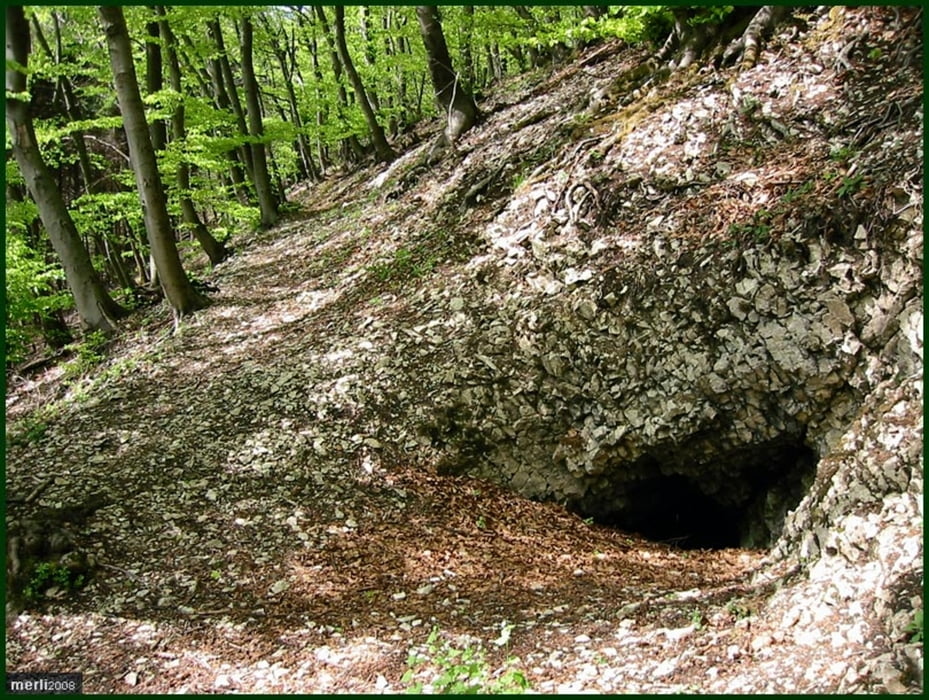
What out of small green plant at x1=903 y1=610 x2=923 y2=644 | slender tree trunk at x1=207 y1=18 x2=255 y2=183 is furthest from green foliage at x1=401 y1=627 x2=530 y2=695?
slender tree trunk at x1=207 y1=18 x2=255 y2=183

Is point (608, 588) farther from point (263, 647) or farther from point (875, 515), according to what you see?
point (263, 647)

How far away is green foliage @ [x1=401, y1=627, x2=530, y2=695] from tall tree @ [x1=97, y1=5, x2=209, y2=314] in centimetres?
794

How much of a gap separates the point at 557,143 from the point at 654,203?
2794mm

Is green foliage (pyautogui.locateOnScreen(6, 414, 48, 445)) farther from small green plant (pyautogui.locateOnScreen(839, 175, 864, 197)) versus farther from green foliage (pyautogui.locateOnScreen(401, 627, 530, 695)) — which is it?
small green plant (pyautogui.locateOnScreen(839, 175, 864, 197))

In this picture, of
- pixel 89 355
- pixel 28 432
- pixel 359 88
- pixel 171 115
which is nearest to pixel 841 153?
pixel 28 432

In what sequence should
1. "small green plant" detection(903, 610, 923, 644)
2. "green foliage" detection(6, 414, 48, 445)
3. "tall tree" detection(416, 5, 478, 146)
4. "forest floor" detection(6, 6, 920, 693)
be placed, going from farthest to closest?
"tall tree" detection(416, 5, 478, 146) < "green foliage" detection(6, 414, 48, 445) < "forest floor" detection(6, 6, 920, 693) < "small green plant" detection(903, 610, 923, 644)

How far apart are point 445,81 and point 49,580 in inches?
462

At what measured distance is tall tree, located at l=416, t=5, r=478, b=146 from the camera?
12578 millimetres

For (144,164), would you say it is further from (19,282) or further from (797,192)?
(797,192)

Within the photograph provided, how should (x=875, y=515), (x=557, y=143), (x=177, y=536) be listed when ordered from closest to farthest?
(x=875, y=515) → (x=177, y=536) → (x=557, y=143)

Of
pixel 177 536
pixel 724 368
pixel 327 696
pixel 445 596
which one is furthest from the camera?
pixel 724 368

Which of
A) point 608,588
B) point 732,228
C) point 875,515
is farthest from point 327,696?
point 732,228

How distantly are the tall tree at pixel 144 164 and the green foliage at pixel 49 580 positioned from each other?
19.6 ft

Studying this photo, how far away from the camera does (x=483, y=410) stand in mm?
7180
